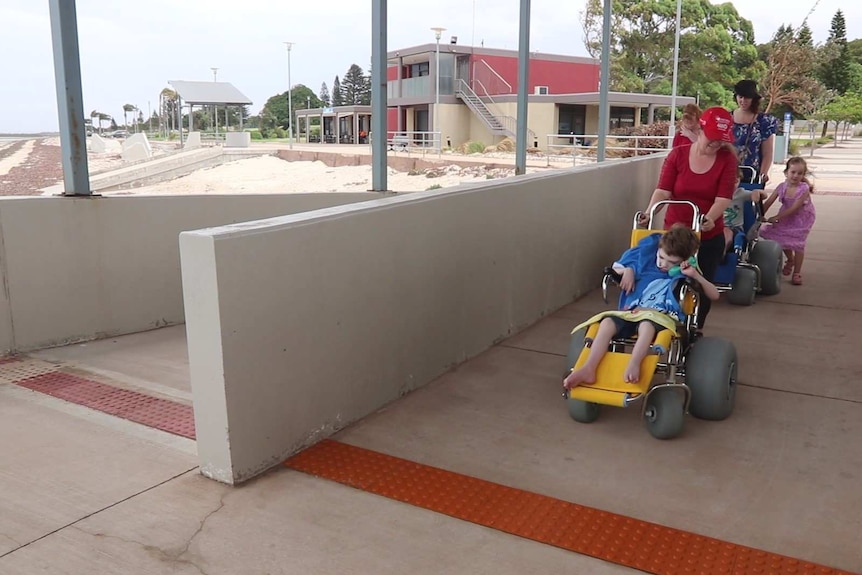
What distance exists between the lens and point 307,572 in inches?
110

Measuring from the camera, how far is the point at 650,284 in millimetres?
4551

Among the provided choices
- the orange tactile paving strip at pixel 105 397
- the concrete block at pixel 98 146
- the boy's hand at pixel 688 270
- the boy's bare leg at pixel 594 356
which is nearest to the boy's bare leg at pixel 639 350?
the boy's bare leg at pixel 594 356

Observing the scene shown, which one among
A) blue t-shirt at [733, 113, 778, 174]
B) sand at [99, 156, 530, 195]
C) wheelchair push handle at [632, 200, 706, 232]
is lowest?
sand at [99, 156, 530, 195]

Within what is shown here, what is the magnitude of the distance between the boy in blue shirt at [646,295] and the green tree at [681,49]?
41.1 meters

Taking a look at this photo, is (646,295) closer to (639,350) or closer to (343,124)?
(639,350)

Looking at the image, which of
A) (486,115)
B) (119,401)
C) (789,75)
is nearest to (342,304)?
(119,401)

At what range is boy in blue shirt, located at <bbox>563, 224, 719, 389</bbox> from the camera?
159 inches

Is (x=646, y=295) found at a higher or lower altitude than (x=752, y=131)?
lower

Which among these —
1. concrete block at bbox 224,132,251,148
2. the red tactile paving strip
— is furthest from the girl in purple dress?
concrete block at bbox 224,132,251,148

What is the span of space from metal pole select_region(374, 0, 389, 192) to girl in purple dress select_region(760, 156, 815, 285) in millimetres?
3843

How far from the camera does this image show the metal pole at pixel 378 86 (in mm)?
6387

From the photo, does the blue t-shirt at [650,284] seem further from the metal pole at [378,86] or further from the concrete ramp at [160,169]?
the concrete ramp at [160,169]

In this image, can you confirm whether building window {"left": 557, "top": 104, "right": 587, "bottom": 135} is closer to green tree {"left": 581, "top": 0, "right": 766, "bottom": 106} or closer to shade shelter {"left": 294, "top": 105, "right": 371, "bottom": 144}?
green tree {"left": 581, "top": 0, "right": 766, "bottom": 106}

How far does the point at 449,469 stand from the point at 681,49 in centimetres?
4494
